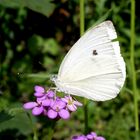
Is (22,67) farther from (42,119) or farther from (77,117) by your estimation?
(42,119)

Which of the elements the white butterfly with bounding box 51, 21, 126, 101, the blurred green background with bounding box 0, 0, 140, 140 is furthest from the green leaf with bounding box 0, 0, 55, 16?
the blurred green background with bounding box 0, 0, 140, 140

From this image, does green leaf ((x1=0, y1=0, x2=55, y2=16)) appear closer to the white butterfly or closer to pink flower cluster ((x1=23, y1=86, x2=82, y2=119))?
the white butterfly

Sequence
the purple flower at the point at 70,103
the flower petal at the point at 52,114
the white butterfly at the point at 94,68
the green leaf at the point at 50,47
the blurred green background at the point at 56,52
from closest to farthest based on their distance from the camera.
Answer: the flower petal at the point at 52,114, the purple flower at the point at 70,103, the white butterfly at the point at 94,68, the blurred green background at the point at 56,52, the green leaf at the point at 50,47

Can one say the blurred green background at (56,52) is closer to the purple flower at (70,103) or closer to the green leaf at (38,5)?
the green leaf at (38,5)

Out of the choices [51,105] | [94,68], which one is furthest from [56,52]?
[51,105]

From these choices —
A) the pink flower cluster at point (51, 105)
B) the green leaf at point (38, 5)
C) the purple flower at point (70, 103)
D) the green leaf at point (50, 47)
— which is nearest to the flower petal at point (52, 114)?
the pink flower cluster at point (51, 105)

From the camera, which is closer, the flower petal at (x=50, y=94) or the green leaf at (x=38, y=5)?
the flower petal at (x=50, y=94)
